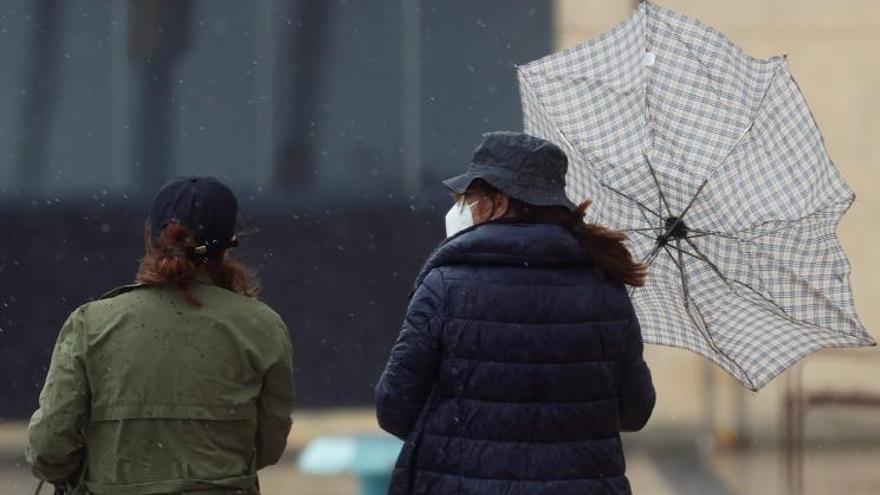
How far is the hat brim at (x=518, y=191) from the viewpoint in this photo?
3.13 m

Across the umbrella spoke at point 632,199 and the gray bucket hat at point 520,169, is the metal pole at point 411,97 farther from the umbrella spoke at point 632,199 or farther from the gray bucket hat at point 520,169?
the gray bucket hat at point 520,169

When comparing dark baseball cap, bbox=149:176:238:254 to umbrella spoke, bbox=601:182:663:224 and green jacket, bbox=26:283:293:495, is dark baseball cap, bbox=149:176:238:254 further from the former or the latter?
umbrella spoke, bbox=601:182:663:224

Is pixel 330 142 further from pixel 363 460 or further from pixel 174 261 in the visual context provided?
pixel 174 261

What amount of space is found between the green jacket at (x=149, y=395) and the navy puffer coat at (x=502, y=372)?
0.37m

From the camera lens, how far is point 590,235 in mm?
3213

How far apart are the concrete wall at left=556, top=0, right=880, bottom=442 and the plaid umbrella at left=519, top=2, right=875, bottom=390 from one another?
2353mm

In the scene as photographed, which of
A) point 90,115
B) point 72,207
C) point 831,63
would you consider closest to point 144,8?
point 90,115

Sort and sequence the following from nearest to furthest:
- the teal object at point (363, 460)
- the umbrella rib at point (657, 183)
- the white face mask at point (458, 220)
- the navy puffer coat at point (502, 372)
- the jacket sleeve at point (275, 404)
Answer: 1. the navy puffer coat at point (502, 372)
2. the jacket sleeve at point (275, 404)
3. the white face mask at point (458, 220)
4. the umbrella rib at point (657, 183)
5. the teal object at point (363, 460)

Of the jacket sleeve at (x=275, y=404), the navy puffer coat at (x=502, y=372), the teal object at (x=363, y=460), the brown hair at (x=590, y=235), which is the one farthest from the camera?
the teal object at (x=363, y=460)

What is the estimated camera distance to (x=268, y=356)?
3.31 m

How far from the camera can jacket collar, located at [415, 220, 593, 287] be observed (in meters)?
3.11

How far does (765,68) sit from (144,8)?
3.16 m

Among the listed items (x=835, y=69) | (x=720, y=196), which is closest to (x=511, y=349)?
(x=720, y=196)

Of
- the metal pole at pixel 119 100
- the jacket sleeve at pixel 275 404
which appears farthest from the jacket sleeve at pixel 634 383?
the metal pole at pixel 119 100
